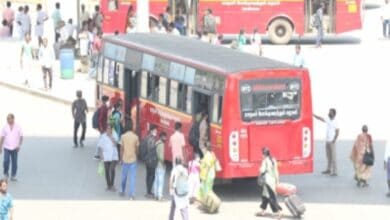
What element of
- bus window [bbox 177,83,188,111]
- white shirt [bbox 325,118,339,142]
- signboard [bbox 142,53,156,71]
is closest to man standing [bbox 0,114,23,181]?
bus window [bbox 177,83,188,111]

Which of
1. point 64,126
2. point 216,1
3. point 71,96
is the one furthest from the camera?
point 216,1

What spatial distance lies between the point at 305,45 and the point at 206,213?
2479 centimetres

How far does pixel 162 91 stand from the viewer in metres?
25.2

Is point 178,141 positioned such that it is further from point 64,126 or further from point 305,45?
point 305,45

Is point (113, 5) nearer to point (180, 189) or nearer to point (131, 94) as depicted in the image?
point (131, 94)

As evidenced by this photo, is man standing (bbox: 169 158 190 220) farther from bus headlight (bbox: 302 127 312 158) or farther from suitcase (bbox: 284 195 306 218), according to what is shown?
bus headlight (bbox: 302 127 312 158)

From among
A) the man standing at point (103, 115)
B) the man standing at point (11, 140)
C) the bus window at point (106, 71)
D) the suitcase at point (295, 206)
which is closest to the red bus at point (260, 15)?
the bus window at point (106, 71)

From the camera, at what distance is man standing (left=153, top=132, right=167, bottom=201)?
22.6 m

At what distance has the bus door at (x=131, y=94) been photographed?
26.1m

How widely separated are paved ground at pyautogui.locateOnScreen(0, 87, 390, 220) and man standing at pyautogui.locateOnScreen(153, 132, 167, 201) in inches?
7.8

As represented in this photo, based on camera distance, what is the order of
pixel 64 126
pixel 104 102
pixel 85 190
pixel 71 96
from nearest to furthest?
pixel 85 190 → pixel 104 102 → pixel 64 126 → pixel 71 96

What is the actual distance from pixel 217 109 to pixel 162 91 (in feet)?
8.69

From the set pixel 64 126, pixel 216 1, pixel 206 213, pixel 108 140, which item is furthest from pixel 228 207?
pixel 216 1

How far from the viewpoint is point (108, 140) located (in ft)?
76.3
